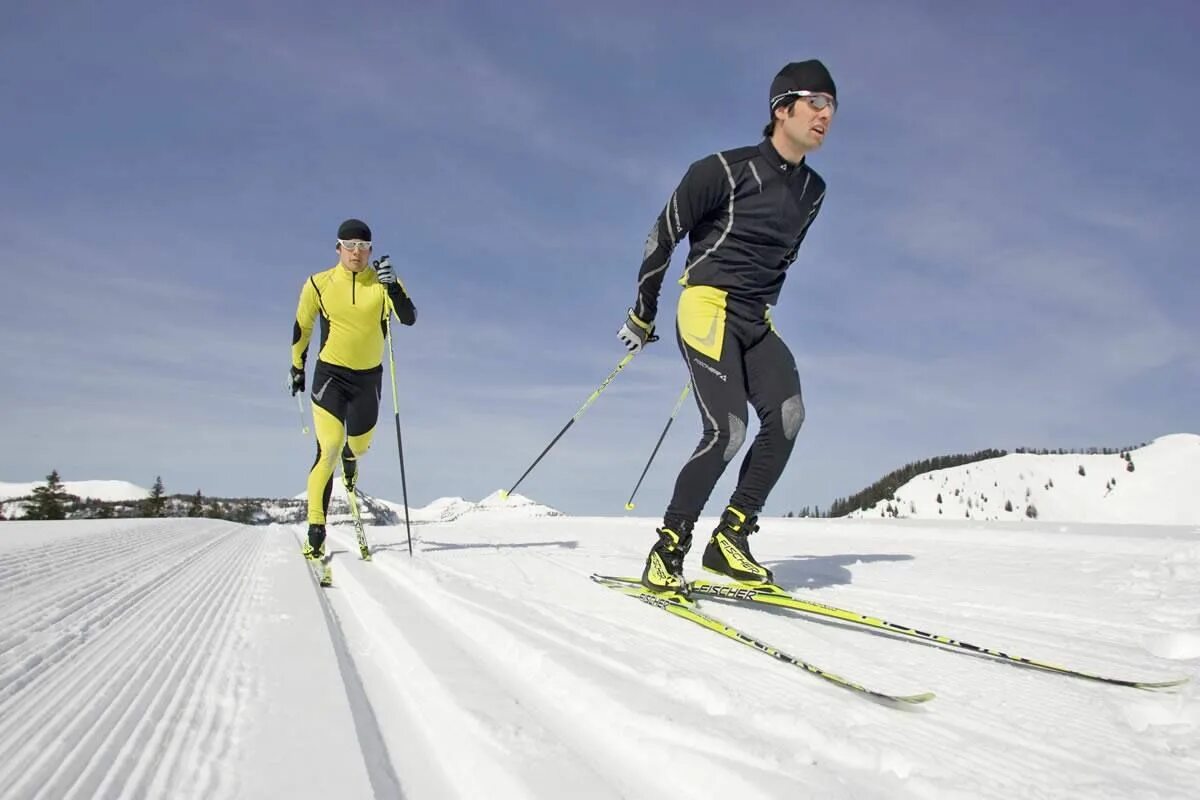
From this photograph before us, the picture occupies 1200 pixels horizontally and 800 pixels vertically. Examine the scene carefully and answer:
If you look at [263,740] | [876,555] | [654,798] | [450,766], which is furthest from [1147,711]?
[876,555]

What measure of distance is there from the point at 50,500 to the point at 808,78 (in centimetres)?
6237

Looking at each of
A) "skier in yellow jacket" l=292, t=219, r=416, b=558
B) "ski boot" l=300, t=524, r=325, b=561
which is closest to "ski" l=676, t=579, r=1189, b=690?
"ski boot" l=300, t=524, r=325, b=561

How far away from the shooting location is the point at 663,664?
1.95 meters

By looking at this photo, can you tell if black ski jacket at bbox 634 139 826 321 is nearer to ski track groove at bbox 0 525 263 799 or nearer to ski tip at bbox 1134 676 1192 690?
ski tip at bbox 1134 676 1192 690

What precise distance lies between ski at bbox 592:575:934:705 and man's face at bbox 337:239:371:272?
398 cm

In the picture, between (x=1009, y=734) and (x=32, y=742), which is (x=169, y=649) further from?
(x=1009, y=734)

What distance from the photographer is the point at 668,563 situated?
3.34 metres

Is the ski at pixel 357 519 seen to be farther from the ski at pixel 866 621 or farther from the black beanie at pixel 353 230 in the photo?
the ski at pixel 866 621

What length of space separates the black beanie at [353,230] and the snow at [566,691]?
11.5ft

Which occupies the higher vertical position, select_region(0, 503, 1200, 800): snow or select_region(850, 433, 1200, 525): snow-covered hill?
select_region(850, 433, 1200, 525): snow-covered hill

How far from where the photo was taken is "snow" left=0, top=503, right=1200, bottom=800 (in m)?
1.25

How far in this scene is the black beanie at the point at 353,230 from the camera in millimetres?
6270

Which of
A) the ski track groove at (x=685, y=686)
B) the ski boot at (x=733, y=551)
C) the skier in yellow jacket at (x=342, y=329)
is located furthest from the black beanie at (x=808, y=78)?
the skier in yellow jacket at (x=342, y=329)

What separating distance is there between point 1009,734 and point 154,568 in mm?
4587
